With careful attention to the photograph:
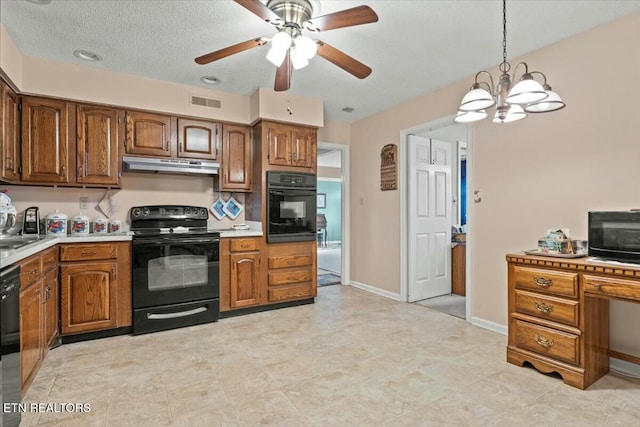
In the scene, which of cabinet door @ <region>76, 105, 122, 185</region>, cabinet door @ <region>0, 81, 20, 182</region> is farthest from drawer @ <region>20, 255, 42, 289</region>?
cabinet door @ <region>76, 105, 122, 185</region>

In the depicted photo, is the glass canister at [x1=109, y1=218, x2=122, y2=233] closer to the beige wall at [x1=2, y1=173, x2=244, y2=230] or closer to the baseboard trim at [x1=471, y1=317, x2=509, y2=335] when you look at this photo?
the beige wall at [x1=2, y1=173, x2=244, y2=230]

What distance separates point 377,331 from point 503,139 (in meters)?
2.17

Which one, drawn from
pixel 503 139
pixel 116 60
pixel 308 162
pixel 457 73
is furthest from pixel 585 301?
pixel 116 60

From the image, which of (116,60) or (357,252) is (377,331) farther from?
(116,60)

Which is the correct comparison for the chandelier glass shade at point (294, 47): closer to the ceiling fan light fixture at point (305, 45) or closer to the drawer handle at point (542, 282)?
the ceiling fan light fixture at point (305, 45)

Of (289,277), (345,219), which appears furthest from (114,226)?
(345,219)

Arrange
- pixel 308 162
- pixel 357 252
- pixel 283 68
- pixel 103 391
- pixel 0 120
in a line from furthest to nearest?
pixel 357 252, pixel 308 162, pixel 0 120, pixel 283 68, pixel 103 391

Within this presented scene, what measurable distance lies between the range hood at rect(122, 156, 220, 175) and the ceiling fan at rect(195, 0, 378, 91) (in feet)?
5.09

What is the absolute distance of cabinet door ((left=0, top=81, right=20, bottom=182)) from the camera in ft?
8.85

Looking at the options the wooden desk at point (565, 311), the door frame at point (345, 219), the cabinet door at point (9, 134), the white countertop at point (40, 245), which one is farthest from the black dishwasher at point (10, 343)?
the door frame at point (345, 219)

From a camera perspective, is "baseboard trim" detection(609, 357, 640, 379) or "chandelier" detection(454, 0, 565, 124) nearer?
"chandelier" detection(454, 0, 565, 124)

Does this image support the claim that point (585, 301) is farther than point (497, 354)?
No

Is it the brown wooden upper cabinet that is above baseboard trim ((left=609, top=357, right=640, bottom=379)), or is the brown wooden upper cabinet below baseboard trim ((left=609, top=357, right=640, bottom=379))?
above

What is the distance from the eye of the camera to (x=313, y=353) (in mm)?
2732
